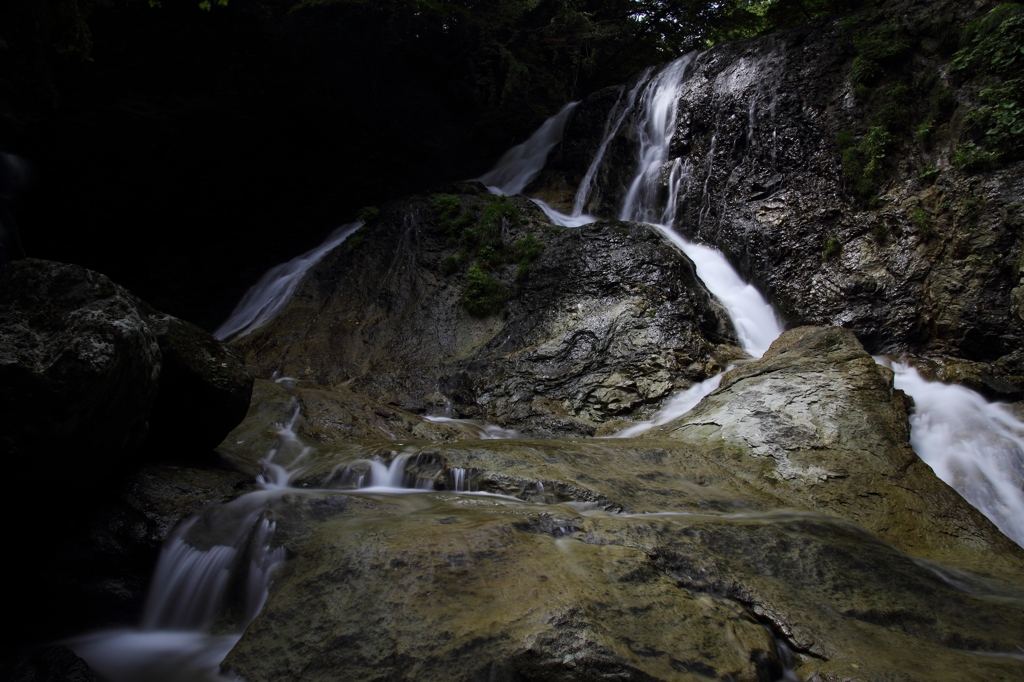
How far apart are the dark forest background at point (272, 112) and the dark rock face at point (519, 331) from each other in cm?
331

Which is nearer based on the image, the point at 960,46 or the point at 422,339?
the point at 960,46

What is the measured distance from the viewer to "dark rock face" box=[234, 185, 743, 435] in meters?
8.48

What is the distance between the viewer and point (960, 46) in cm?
935

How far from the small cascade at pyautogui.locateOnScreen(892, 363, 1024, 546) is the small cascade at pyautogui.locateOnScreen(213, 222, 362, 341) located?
1161 centimetres

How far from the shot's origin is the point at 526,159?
17.6 meters

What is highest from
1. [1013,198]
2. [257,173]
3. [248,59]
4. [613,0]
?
[613,0]

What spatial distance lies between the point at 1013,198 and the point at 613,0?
14406 millimetres

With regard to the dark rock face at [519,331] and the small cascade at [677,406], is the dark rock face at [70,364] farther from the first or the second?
the small cascade at [677,406]

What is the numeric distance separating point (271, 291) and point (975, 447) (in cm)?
1315

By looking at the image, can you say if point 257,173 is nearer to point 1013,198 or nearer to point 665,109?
point 665,109

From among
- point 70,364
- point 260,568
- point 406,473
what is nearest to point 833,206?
point 406,473

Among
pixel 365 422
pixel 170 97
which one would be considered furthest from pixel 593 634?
pixel 170 97

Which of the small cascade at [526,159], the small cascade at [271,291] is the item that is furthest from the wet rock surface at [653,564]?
the small cascade at [526,159]

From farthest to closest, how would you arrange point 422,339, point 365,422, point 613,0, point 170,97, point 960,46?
point 613,0
point 170,97
point 422,339
point 960,46
point 365,422
